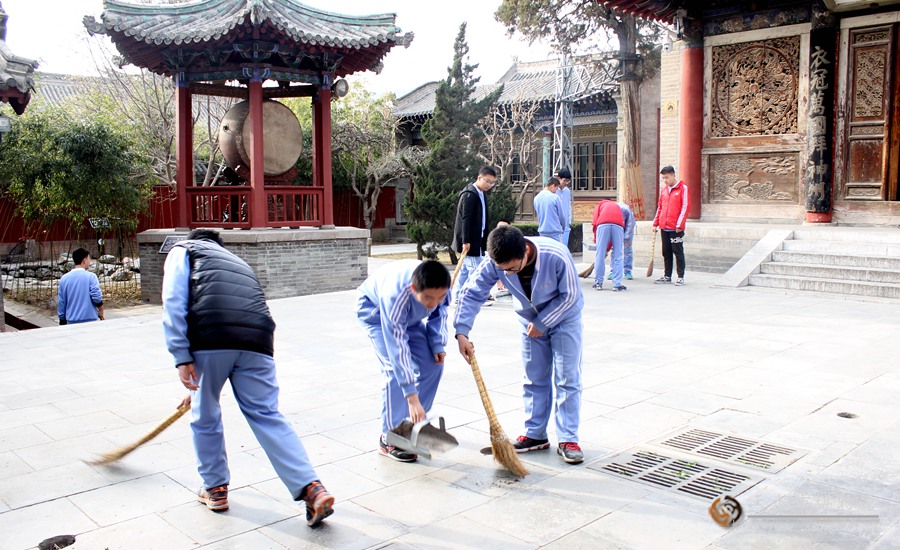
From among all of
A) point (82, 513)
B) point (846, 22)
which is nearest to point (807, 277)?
point (846, 22)

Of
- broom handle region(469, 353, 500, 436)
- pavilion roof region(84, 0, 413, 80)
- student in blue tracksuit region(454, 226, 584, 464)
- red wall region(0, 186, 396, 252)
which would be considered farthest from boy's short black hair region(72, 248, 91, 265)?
red wall region(0, 186, 396, 252)

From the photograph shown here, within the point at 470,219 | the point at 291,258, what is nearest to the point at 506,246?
the point at 470,219

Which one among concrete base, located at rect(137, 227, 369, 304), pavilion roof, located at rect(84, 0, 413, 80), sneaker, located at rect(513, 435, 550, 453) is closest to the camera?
sneaker, located at rect(513, 435, 550, 453)

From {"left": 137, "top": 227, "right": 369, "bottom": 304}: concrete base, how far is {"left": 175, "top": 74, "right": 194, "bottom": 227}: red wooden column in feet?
1.14

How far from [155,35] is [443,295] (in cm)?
928

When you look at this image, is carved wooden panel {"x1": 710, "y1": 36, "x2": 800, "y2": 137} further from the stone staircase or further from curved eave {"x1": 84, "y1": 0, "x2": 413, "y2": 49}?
curved eave {"x1": 84, "y1": 0, "x2": 413, "y2": 49}

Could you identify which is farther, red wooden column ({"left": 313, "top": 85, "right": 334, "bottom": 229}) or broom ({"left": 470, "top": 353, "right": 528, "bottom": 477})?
red wooden column ({"left": 313, "top": 85, "right": 334, "bottom": 229})

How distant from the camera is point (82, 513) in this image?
3367mm

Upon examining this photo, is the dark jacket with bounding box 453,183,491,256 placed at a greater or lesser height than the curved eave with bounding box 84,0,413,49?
lesser

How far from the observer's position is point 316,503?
3.14 m

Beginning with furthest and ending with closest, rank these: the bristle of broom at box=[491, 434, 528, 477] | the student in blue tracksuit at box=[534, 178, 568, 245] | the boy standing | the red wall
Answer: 1. the red wall
2. the student in blue tracksuit at box=[534, 178, 568, 245]
3. the boy standing
4. the bristle of broom at box=[491, 434, 528, 477]

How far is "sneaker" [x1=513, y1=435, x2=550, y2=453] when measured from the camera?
4086 millimetres

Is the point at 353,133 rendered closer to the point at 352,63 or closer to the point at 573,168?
the point at 573,168

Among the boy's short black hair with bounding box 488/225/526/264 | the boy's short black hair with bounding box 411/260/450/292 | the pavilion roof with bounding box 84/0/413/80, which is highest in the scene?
the pavilion roof with bounding box 84/0/413/80
